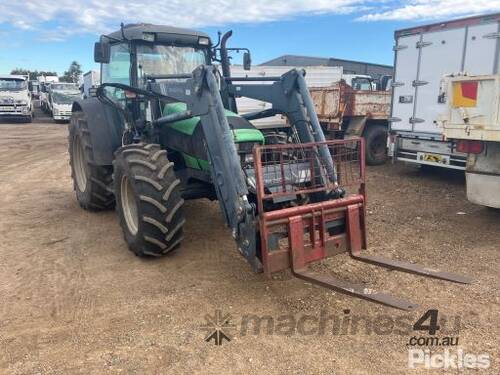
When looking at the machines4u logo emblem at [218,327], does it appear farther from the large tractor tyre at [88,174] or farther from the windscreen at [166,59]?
the windscreen at [166,59]

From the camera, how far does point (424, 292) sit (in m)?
4.11

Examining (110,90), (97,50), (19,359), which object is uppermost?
(97,50)

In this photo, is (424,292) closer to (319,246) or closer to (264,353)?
(319,246)

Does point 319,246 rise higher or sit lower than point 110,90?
lower

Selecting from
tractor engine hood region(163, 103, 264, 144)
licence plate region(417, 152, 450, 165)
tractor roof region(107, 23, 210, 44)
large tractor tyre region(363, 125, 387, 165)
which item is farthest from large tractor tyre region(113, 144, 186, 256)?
large tractor tyre region(363, 125, 387, 165)

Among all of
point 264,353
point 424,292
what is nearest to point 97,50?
point 264,353

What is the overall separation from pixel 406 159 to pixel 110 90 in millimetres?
5903

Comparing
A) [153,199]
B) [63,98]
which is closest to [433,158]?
[153,199]

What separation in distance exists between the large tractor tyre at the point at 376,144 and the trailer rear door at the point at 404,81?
1.70 metres

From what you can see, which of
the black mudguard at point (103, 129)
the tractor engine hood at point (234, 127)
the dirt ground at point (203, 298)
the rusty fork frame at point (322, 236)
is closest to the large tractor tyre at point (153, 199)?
the dirt ground at point (203, 298)

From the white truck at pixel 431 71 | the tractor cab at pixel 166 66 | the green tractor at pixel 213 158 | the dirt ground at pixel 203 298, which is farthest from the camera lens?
the white truck at pixel 431 71

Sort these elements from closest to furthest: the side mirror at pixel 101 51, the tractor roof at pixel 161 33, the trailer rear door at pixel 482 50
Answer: the side mirror at pixel 101 51
the tractor roof at pixel 161 33
the trailer rear door at pixel 482 50

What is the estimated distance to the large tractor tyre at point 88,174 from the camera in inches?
237

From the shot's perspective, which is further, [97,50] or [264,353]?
[97,50]
